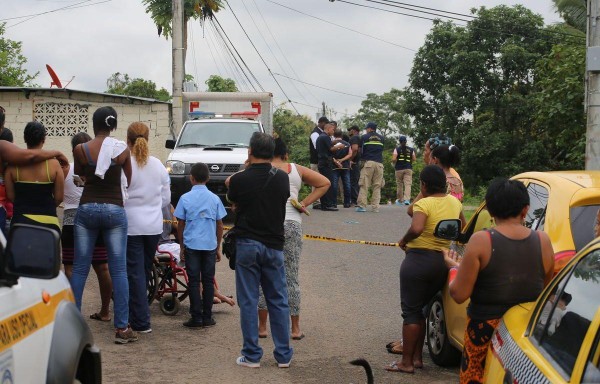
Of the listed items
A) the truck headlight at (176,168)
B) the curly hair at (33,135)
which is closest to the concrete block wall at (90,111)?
the truck headlight at (176,168)

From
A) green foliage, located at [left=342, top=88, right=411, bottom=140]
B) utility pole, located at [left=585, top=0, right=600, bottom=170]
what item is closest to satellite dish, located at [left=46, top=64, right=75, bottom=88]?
utility pole, located at [left=585, top=0, right=600, bottom=170]

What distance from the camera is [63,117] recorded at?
24391mm

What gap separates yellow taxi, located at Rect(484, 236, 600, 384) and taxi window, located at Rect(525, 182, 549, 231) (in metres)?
1.52

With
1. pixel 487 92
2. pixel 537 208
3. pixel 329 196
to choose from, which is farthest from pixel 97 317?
pixel 487 92

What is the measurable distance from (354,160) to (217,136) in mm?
4996

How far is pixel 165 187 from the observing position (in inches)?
340

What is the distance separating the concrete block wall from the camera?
2383 cm

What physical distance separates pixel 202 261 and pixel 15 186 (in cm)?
200

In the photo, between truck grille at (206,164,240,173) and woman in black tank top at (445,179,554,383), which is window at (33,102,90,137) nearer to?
truck grille at (206,164,240,173)

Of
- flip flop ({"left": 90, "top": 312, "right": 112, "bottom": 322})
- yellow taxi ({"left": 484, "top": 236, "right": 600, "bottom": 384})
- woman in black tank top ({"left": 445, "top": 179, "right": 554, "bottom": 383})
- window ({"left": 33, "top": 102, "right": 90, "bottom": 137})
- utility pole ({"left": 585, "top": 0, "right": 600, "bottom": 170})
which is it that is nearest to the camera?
yellow taxi ({"left": 484, "top": 236, "right": 600, "bottom": 384})

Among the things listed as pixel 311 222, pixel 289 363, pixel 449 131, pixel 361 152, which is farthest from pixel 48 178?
pixel 449 131

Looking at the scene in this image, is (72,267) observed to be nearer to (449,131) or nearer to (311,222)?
(311,222)

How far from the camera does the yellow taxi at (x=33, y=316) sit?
335cm

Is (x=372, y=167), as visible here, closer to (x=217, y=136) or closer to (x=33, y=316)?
(x=217, y=136)
